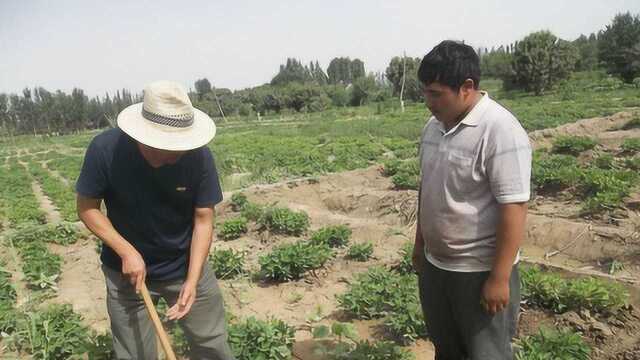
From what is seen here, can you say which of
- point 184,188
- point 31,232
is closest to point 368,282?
point 184,188

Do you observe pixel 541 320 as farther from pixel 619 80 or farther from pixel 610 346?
pixel 619 80

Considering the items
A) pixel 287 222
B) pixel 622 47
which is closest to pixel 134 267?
pixel 287 222

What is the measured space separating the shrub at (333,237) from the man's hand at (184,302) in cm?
375

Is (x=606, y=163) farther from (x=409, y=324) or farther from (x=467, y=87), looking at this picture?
(x=467, y=87)

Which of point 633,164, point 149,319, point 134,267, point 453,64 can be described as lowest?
point 633,164

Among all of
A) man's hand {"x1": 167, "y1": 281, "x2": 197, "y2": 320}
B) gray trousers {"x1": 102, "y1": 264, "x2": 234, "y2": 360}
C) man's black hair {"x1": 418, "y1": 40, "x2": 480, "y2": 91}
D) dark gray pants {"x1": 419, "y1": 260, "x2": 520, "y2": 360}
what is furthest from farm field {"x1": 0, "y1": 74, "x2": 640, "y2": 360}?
man's black hair {"x1": 418, "y1": 40, "x2": 480, "y2": 91}

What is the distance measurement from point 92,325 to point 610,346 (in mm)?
4665

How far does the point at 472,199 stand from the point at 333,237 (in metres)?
4.18

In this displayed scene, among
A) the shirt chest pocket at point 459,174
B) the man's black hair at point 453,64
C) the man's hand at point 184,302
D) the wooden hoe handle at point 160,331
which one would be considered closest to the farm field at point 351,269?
the man's hand at point 184,302

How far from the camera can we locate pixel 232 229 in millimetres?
7145

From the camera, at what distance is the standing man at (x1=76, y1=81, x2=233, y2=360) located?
2297 millimetres

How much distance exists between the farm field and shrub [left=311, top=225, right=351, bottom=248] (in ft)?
0.11

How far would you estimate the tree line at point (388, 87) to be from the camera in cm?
3844

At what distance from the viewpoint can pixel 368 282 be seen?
4543mm
